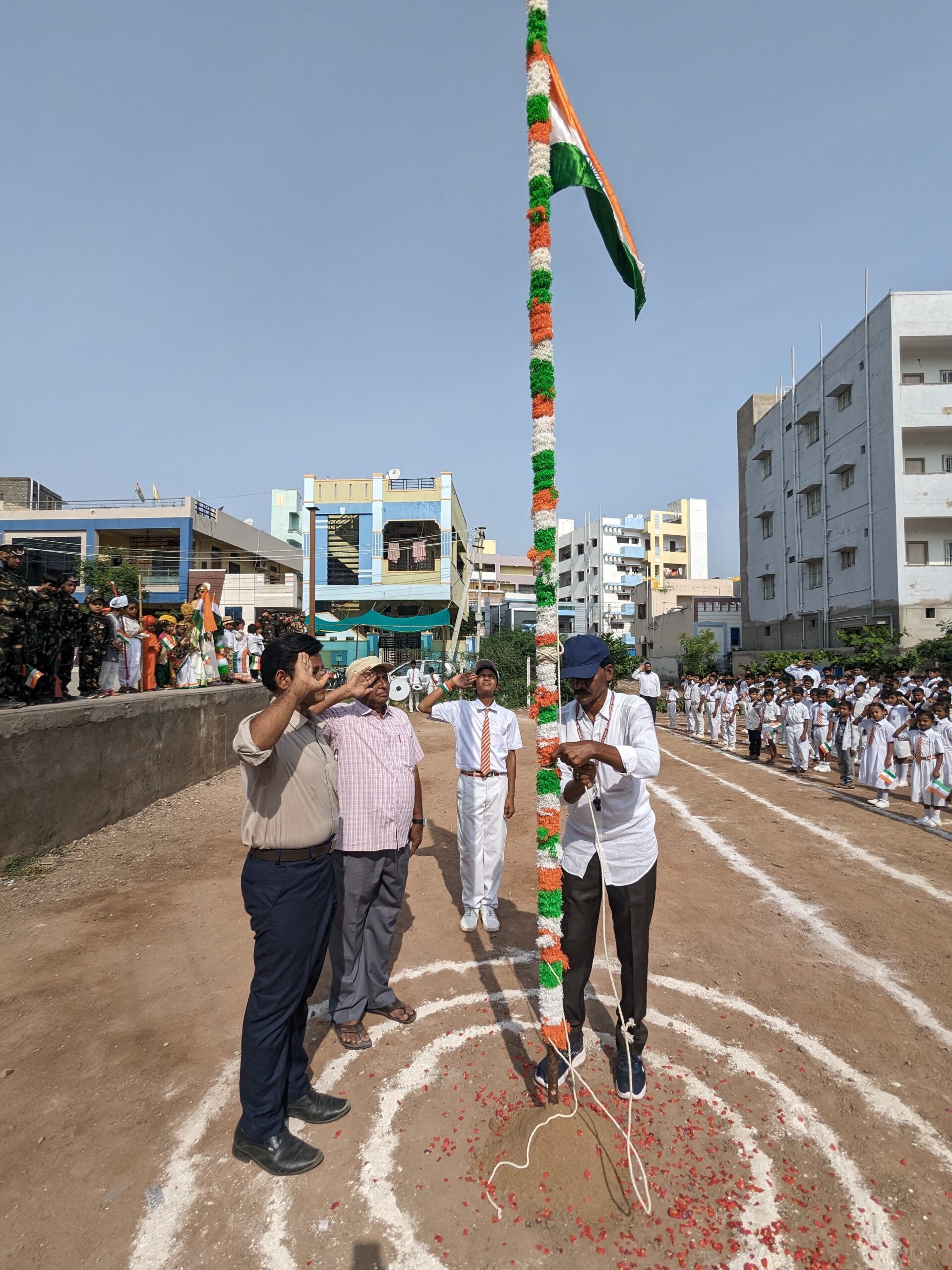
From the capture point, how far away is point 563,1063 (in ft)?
10.3

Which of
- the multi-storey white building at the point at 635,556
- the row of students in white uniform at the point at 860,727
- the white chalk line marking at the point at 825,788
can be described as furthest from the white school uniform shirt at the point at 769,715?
the multi-storey white building at the point at 635,556

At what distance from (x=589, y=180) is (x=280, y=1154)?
4.75 metres

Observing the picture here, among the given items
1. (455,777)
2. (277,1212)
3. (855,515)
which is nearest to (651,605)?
(855,515)

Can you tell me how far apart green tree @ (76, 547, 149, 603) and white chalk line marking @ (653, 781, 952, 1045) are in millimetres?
28918

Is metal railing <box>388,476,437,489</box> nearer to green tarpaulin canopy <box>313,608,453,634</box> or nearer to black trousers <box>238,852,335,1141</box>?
green tarpaulin canopy <box>313,608,453,634</box>

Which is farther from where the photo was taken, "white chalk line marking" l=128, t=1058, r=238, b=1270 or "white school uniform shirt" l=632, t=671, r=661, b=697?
"white school uniform shirt" l=632, t=671, r=661, b=697

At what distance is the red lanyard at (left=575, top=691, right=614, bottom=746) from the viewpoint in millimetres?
3143

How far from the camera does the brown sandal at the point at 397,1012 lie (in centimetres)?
383

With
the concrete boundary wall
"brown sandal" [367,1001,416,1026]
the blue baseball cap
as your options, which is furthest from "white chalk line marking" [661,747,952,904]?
the concrete boundary wall

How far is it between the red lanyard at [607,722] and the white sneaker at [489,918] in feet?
8.59

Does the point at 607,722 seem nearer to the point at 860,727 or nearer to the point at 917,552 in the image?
the point at 860,727

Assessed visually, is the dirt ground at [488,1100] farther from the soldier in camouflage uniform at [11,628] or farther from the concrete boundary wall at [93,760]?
the soldier in camouflage uniform at [11,628]

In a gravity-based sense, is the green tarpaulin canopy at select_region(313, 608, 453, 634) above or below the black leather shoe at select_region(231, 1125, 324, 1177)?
above

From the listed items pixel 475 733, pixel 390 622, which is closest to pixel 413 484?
pixel 390 622
